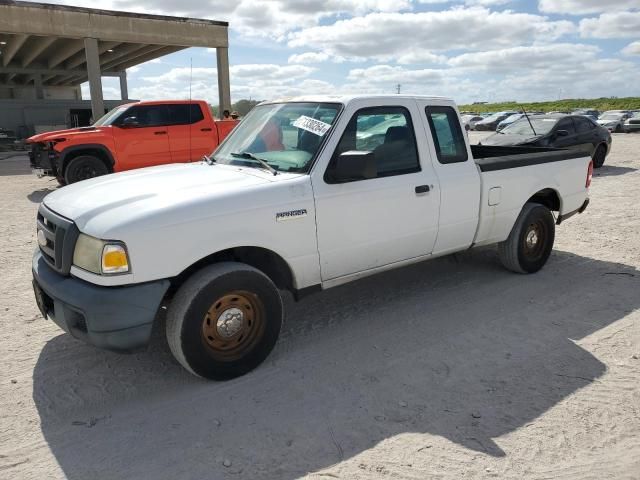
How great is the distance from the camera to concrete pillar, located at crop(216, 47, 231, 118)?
23.5 meters

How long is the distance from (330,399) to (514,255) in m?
3.06

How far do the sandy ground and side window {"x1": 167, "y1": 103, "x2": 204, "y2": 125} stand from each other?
715cm

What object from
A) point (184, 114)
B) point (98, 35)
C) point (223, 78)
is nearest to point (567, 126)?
point (184, 114)

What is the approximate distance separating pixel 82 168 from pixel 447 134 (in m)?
8.68

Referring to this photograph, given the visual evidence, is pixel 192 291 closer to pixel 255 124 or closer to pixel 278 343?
pixel 278 343

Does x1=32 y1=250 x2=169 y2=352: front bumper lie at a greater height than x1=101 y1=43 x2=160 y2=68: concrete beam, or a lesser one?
lesser

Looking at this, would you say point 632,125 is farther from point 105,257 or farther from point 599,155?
point 105,257

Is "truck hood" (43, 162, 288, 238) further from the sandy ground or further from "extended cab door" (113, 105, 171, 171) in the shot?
"extended cab door" (113, 105, 171, 171)

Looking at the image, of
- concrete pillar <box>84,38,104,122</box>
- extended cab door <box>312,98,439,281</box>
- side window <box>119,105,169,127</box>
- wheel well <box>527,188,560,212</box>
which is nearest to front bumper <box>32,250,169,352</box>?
extended cab door <box>312,98,439,281</box>

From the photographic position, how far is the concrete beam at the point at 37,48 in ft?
79.9

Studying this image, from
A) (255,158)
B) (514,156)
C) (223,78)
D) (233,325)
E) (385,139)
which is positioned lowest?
(233,325)

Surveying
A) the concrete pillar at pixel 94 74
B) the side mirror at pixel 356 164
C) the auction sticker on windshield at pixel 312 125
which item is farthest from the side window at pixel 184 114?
the concrete pillar at pixel 94 74

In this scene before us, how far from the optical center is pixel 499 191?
506 cm

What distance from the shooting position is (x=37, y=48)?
26453mm
